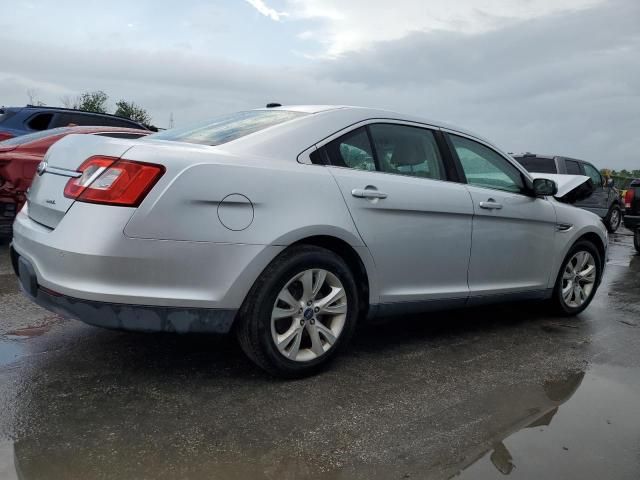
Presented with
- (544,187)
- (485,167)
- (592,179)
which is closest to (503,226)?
(485,167)

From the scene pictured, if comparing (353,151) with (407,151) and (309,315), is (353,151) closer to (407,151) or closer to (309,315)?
(407,151)

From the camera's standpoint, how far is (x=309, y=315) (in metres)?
3.29

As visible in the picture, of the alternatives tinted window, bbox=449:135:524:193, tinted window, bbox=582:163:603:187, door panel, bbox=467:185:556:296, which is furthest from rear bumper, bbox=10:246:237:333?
tinted window, bbox=582:163:603:187

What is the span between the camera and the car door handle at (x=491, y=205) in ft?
13.8

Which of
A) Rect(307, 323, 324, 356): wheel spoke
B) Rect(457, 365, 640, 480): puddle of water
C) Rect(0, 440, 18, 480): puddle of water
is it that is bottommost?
Rect(0, 440, 18, 480): puddle of water

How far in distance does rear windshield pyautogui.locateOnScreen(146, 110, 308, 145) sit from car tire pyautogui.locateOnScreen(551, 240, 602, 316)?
9.34ft

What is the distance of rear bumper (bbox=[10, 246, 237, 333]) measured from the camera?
2.81 meters

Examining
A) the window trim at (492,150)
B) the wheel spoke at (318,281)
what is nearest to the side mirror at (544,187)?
the window trim at (492,150)

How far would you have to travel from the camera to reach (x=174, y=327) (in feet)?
9.57

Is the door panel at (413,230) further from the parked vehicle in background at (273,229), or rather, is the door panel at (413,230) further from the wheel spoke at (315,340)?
the wheel spoke at (315,340)

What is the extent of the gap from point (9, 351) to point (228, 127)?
1895 millimetres

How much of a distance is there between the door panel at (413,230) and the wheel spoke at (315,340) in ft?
1.74

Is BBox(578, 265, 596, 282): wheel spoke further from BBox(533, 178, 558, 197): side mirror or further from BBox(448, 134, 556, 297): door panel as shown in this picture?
BBox(533, 178, 558, 197): side mirror

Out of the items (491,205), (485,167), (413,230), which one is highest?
(485,167)
